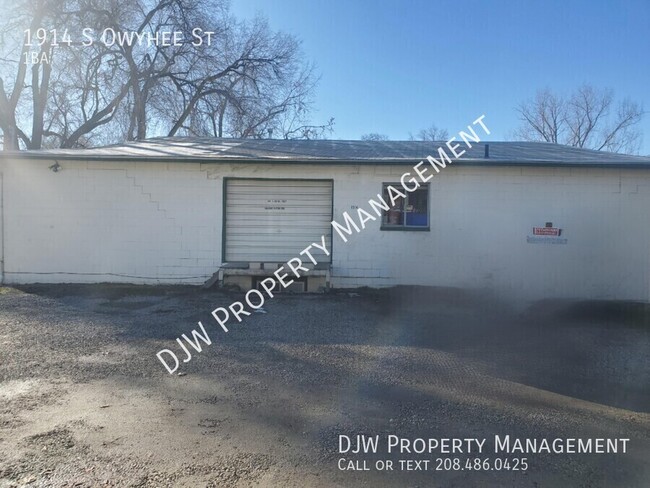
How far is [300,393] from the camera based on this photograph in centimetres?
462

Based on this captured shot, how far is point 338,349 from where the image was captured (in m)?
6.25

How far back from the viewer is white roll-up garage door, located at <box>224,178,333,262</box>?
1107cm

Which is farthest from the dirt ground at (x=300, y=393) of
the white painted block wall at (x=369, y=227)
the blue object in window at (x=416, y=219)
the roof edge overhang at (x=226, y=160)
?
the roof edge overhang at (x=226, y=160)

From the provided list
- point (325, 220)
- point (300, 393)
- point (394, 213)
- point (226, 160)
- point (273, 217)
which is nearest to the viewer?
point (300, 393)

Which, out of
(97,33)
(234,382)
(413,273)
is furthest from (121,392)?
(97,33)

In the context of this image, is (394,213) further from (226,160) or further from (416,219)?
(226,160)

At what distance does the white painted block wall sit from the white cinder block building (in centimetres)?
2

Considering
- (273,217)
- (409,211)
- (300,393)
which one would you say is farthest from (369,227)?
(300,393)

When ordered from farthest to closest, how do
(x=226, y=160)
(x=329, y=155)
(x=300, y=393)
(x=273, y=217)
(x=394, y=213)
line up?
1. (x=329, y=155)
2. (x=273, y=217)
3. (x=394, y=213)
4. (x=226, y=160)
5. (x=300, y=393)

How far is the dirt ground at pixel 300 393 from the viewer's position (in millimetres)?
3217

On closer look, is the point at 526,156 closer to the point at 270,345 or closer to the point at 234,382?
the point at 270,345

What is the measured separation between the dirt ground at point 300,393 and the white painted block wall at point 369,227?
2.06m

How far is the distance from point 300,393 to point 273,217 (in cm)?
699

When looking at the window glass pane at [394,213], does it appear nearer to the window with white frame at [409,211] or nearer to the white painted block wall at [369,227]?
the window with white frame at [409,211]
